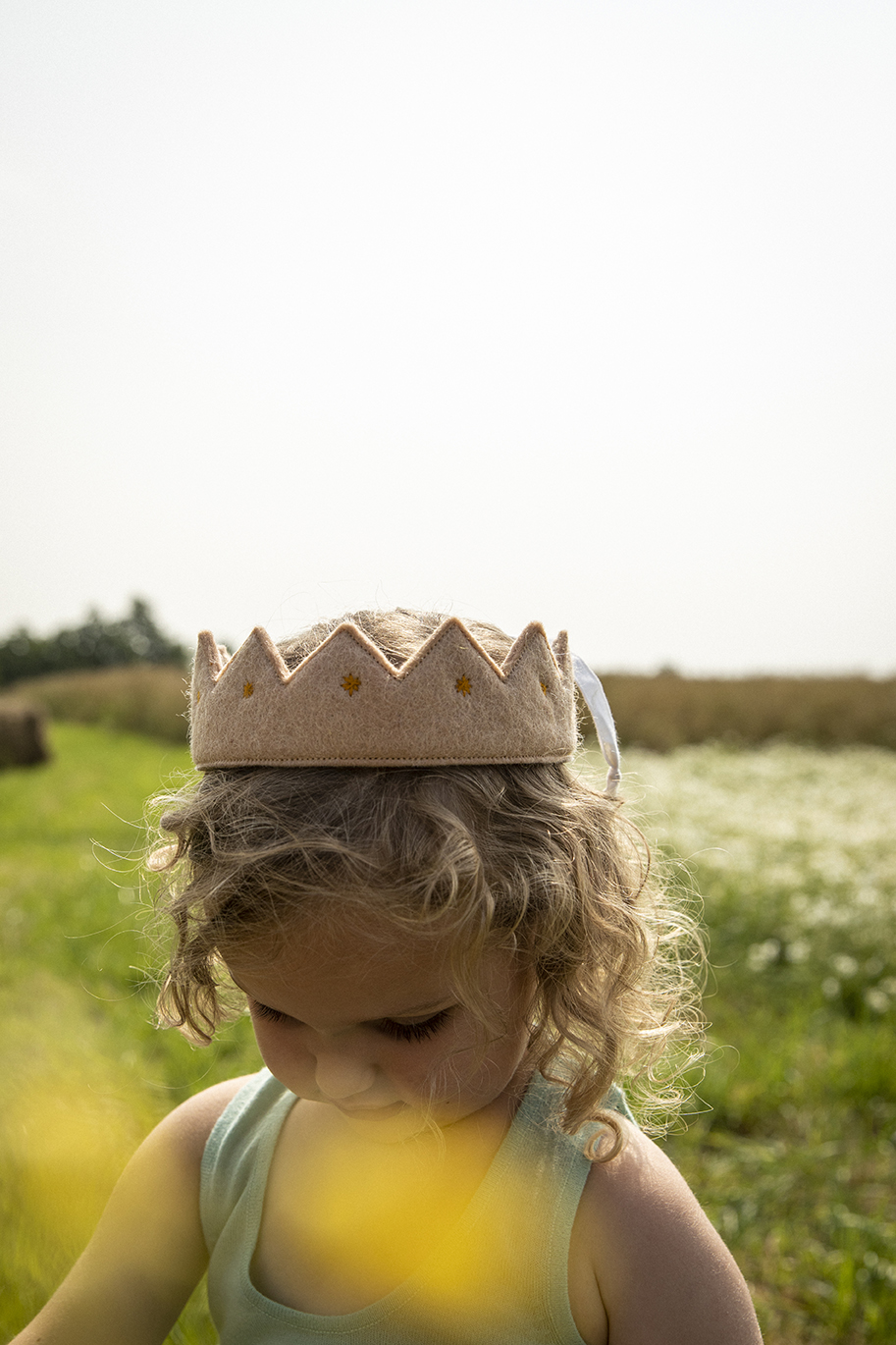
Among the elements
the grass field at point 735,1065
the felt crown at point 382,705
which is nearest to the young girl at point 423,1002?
the felt crown at point 382,705

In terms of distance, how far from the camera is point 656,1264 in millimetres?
1169

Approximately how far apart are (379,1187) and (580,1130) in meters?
0.33

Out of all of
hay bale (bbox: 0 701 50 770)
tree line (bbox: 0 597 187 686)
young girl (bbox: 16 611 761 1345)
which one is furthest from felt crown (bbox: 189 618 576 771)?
tree line (bbox: 0 597 187 686)

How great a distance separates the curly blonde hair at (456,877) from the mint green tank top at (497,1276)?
6 centimetres

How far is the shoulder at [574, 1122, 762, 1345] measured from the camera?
3.75 ft

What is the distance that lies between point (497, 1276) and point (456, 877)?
24.1 inches

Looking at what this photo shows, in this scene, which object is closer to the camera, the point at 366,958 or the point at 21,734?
the point at 366,958

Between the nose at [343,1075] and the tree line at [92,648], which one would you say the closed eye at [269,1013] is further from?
the tree line at [92,648]

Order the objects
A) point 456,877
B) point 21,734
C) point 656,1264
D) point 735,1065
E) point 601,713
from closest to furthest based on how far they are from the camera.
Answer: point 456,877
point 656,1264
point 601,713
point 735,1065
point 21,734

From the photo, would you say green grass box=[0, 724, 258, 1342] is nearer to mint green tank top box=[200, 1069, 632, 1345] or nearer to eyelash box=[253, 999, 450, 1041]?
eyelash box=[253, 999, 450, 1041]

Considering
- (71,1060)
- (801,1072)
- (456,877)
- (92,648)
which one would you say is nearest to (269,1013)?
(456,877)

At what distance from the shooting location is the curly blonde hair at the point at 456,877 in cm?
108

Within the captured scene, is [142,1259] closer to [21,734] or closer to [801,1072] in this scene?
[801,1072]

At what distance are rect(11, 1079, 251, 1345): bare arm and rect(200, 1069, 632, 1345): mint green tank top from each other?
0.17 meters
